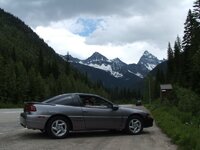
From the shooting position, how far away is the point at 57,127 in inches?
592

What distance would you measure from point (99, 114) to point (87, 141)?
183 centimetres

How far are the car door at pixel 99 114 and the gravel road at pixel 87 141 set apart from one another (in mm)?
371

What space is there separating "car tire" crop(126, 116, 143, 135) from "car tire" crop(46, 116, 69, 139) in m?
2.42

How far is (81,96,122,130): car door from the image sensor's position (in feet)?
51.4

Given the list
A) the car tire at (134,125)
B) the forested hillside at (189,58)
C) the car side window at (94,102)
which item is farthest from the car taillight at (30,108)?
the forested hillside at (189,58)

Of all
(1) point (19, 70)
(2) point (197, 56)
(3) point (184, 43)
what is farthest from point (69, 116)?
(1) point (19, 70)

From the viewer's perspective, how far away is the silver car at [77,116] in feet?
48.9

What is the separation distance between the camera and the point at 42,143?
44.3 ft

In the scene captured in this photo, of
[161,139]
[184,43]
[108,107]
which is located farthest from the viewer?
[184,43]

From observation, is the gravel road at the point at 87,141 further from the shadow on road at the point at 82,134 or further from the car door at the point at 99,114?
the car door at the point at 99,114

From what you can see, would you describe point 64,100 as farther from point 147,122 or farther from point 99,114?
point 147,122

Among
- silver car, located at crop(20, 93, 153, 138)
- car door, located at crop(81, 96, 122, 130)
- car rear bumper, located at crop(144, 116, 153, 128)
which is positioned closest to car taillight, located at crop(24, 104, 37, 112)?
silver car, located at crop(20, 93, 153, 138)

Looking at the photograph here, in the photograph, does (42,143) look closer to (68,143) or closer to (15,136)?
(68,143)

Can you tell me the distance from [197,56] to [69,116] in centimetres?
1905
